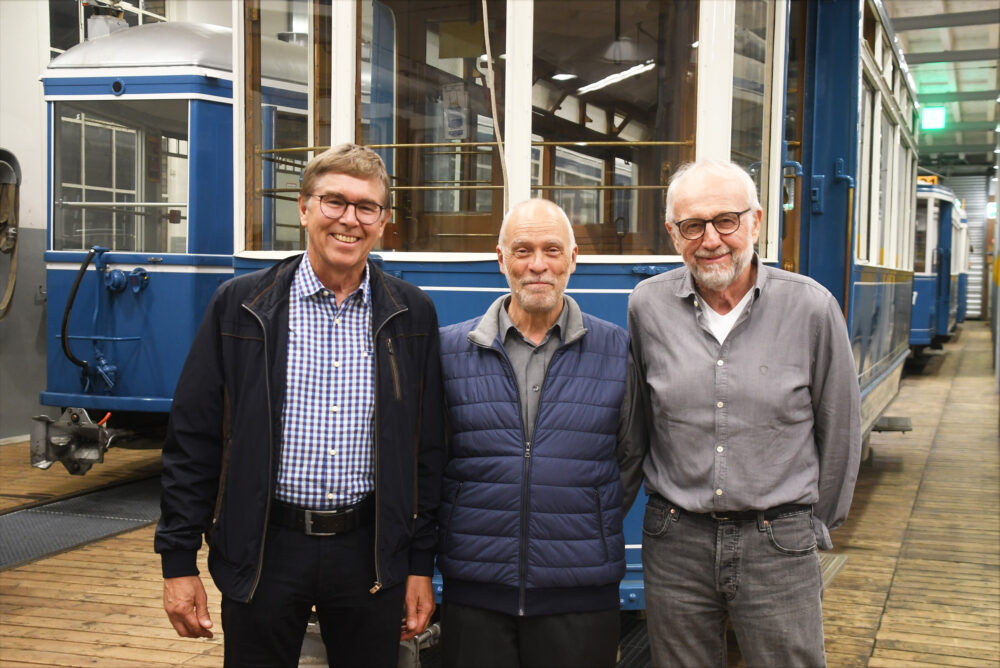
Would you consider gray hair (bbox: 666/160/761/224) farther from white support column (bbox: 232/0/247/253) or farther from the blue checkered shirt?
white support column (bbox: 232/0/247/253)

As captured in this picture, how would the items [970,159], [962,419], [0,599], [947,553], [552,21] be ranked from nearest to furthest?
[552,21], [0,599], [947,553], [962,419], [970,159]

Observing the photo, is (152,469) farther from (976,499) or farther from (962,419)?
(962,419)

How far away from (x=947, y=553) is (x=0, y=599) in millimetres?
5291

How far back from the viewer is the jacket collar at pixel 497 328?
239 centimetres

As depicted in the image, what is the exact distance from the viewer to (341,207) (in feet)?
7.64

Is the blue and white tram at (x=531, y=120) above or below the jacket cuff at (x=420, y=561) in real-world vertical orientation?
above

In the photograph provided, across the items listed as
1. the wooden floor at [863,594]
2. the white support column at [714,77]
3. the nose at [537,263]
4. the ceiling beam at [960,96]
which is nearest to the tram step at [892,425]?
the wooden floor at [863,594]

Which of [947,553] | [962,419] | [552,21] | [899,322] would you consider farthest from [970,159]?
[552,21]

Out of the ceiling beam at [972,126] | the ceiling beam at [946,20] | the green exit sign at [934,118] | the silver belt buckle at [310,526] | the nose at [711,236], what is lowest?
the silver belt buckle at [310,526]

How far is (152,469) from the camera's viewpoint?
838cm

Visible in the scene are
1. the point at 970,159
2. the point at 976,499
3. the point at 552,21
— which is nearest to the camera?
the point at 552,21

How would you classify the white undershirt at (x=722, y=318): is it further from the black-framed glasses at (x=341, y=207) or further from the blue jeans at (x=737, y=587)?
the black-framed glasses at (x=341, y=207)

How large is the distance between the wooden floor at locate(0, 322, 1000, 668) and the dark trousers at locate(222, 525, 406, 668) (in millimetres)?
2126

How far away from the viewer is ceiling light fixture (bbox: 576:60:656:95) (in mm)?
3877
